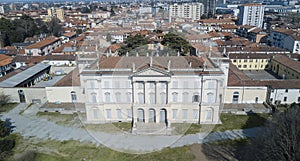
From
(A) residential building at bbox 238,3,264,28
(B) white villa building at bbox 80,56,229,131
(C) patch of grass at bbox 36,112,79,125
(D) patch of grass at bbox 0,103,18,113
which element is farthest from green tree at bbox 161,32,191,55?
(A) residential building at bbox 238,3,264,28

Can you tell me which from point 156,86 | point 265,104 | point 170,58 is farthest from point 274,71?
point 156,86

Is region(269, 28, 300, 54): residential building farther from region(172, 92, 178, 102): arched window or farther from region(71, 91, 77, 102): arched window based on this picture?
region(71, 91, 77, 102): arched window

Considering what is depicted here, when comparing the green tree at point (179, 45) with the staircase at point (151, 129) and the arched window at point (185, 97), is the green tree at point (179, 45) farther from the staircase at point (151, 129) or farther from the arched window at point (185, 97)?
the staircase at point (151, 129)

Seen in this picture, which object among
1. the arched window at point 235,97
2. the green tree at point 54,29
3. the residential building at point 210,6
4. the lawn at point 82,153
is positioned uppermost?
the residential building at point 210,6

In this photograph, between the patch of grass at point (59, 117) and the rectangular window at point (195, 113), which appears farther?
the patch of grass at point (59, 117)

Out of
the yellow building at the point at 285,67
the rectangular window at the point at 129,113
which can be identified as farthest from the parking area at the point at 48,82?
the yellow building at the point at 285,67

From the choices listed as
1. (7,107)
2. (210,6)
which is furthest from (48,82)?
(210,6)
